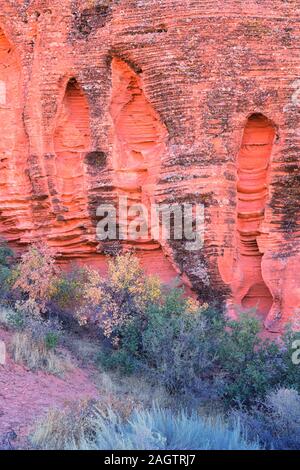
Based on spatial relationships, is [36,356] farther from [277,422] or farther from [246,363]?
[277,422]

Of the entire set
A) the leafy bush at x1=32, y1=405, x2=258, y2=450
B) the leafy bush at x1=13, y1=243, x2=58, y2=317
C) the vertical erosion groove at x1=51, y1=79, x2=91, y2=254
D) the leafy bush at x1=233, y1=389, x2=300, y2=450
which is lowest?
the leafy bush at x1=233, y1=389, x2=300, y2=450

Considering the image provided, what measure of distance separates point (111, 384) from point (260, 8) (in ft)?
24.7

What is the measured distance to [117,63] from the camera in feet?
39.8

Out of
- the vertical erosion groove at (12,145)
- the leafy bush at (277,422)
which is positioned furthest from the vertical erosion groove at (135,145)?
the leafy bush at (277,422)

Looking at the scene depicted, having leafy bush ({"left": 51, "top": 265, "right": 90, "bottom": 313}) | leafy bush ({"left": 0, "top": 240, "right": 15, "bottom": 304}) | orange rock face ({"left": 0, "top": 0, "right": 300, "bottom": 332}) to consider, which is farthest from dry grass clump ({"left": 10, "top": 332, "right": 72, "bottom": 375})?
orange rock face ({"left": 0, "top": 0, "right": 300, "bottom": 332})

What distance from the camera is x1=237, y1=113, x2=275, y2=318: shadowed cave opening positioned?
12.0 m

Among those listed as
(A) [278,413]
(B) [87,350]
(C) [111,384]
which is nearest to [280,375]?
(A) [278,413]

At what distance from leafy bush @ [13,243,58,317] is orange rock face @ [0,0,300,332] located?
1.11 m

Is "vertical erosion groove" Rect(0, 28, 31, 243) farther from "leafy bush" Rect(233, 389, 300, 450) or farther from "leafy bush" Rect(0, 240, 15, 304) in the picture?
"leafy bush" Rect(233, 389, 300, 450)

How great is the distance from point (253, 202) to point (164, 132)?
2.32 metres

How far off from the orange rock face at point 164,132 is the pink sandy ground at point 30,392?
144 inches

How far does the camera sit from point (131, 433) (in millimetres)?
6156
